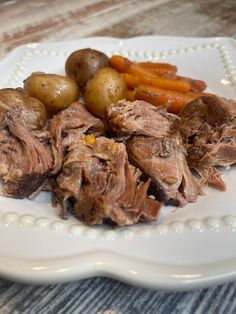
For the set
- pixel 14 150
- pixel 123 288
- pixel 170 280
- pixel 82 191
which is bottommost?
pixel 123 288

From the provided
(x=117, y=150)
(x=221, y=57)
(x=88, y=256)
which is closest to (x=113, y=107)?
(x=117, y=150)

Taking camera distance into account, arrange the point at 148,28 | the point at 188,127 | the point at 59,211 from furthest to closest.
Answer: the point at 148,28, the point at 188,127, the point at 59,211

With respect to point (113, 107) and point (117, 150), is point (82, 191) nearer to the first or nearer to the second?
point (117, 150)

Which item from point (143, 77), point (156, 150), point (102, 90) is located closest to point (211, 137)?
point (156, 150)

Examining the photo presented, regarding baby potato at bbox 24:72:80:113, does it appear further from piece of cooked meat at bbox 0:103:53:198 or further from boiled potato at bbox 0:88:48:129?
piece of cooked meat at bbox 0:103:53:198

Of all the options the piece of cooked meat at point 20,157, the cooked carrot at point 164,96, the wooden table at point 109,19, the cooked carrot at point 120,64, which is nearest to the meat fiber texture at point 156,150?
the piece of cooked meat at point 20,157

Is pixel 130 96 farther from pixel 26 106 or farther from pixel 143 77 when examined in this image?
pixel 26 106

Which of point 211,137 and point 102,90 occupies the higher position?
point 102,90
